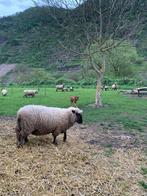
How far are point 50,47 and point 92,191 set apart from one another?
3848 inches

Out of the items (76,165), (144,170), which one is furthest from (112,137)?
(76,165)

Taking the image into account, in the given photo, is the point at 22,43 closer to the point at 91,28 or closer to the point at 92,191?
the point at 91,28

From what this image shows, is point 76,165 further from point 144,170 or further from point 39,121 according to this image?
point 39,121

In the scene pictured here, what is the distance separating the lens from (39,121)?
9.68 metres

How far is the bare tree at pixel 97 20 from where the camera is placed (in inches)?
854

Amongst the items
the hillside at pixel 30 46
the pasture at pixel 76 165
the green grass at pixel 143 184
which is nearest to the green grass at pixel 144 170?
the pasture at pixel 76 165

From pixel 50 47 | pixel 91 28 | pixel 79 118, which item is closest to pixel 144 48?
pixel 50 47

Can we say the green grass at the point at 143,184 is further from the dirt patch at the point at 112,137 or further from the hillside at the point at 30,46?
the hillside at the point at 30,46

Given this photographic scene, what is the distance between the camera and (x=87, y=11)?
22969 mm

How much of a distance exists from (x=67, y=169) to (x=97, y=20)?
17.0m

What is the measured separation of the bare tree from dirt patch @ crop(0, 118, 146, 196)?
11716mm

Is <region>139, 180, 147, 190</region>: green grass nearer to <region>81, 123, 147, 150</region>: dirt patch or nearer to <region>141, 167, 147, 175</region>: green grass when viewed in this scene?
<region>141, 167, 147, 175</region>: green grass

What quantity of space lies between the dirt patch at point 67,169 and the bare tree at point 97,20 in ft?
38.4

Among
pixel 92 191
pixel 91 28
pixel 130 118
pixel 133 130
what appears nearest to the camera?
pixel 92 191
